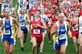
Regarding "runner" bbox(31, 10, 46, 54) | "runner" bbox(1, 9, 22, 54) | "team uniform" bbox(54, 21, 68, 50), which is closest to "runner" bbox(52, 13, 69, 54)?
"team uniform" bbox(54, 21, 68, 50)

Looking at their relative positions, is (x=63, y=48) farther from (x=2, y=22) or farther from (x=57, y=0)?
(x=57, y=0)

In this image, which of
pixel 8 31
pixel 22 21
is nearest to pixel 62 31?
pixel 8 31

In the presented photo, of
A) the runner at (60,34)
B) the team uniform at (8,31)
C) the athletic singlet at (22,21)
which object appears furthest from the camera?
the athletic singlet at (22,21)

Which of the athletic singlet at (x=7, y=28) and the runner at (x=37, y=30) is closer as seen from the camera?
the athletic singlet at (x=7, y=28)

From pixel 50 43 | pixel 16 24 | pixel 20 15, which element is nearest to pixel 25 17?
pixel 20 15

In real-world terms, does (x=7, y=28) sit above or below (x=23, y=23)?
above

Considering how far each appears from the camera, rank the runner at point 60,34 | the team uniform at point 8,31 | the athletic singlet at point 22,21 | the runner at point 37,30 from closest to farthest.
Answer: the runner at point 60,34, the team uniform at point 8,31, the runner at point 37,30, the athletic singlet at point 22,21

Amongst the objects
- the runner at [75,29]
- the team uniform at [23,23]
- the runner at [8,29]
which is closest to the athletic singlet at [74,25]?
the runner at [75,29]

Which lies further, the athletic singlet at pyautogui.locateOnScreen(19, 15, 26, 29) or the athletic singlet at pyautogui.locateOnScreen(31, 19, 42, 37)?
the athletic singlet at pyautogui.locateOnScreen(19, 15, 26, 29)

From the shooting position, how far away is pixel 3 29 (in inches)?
592

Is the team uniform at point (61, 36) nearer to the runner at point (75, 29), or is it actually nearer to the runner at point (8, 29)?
the runner at point (8, 29)

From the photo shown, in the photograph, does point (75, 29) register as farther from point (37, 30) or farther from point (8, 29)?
point (8, 29)

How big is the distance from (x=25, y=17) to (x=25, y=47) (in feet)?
4.88

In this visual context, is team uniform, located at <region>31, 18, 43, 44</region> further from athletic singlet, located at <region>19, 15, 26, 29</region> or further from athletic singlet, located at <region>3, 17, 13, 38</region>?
athletic singlet, located at <region>19, 15, 26, 29</region>
